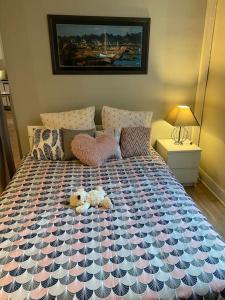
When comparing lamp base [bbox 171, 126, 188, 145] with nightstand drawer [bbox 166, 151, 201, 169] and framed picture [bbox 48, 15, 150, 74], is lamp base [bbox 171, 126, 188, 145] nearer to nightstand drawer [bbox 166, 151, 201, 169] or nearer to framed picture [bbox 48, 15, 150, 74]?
nightstand drawer [bbox 166, 151, 201, 169]

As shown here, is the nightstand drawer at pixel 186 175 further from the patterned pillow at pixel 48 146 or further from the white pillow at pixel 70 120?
the patterned pillow at pixel 48 146

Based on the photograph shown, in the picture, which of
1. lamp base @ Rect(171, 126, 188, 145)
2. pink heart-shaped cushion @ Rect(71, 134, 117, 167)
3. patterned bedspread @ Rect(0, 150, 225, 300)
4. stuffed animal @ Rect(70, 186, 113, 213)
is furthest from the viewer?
lamp base @ Rect(171, 126, 188, 145)

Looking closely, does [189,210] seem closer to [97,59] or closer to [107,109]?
[107,109]

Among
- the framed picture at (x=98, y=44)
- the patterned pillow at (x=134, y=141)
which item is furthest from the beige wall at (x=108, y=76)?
the patterned pillow at (x=134, y=141)

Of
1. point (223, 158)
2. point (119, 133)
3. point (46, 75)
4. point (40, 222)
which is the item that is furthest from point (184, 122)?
point (40, 222)

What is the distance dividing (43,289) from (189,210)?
96 centimetres

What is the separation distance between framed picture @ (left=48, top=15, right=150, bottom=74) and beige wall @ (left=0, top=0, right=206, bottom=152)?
0.23 feet

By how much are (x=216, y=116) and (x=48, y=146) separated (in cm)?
188

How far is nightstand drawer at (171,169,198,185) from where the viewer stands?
2592mm

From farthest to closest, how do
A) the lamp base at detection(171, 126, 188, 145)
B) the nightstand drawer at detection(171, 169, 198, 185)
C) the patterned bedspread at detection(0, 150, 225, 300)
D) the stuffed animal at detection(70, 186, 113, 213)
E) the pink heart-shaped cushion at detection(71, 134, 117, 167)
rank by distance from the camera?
the lamp base at detection(171, 126, 188, 145), the nightstand drawer at detection(171, 169, 198, 185), the pink heart-shaped cushion at detection(71, 134, 117, 167), the stuffed animal at detection(70, 186, 113, 213), the patterned bedspread at detection(0, 150, 225, 300)

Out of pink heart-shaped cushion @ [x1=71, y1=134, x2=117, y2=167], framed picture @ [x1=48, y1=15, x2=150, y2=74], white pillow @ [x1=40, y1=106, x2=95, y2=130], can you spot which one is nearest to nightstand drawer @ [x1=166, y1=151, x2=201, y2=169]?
pink heart-shaped cushion @ [x1=71, y1=134, x2=117, y2=167]

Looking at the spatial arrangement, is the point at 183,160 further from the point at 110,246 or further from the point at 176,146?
the point at 110,246

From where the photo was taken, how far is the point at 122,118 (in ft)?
8.08

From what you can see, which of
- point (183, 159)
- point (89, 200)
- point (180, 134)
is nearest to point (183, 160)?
point (183, 159)
